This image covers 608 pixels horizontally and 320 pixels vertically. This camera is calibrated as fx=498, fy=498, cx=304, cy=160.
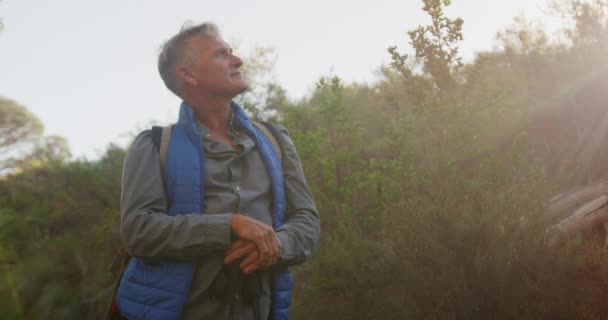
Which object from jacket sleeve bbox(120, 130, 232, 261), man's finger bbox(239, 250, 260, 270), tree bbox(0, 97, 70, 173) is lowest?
man's finger bbox(239, 250, 260, 270)

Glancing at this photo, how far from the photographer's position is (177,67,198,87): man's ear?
88.0 inches

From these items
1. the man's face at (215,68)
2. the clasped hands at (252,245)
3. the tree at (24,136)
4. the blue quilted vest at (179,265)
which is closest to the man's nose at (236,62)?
the man's face at (215,68)

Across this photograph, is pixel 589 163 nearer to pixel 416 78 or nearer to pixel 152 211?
pixel 416 78

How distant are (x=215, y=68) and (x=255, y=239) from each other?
843mm

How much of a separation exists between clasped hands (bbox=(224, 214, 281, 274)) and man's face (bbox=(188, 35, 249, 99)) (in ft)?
2.15

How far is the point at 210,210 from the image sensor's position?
194 centimetres

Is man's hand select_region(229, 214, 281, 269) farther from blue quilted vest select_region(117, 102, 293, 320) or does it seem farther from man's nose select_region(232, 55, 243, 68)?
man's nose select_region(232, 55, 243, 68)

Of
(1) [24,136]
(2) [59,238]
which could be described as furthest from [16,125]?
(2) [59,238]

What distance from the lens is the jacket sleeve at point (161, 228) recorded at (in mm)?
1767

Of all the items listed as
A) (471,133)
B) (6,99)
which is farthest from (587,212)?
(6,99)

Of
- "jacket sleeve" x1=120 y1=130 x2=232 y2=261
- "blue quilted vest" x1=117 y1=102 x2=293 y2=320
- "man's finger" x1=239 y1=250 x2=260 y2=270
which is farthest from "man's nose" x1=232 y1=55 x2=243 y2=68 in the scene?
"man's finger" x1=239 y1=250 x2=260 y2=270

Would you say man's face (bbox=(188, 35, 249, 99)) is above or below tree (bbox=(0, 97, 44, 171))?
below

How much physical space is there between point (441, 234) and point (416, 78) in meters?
2.19

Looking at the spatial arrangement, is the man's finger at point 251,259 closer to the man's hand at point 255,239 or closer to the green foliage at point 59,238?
the man's hand at point 255,239
